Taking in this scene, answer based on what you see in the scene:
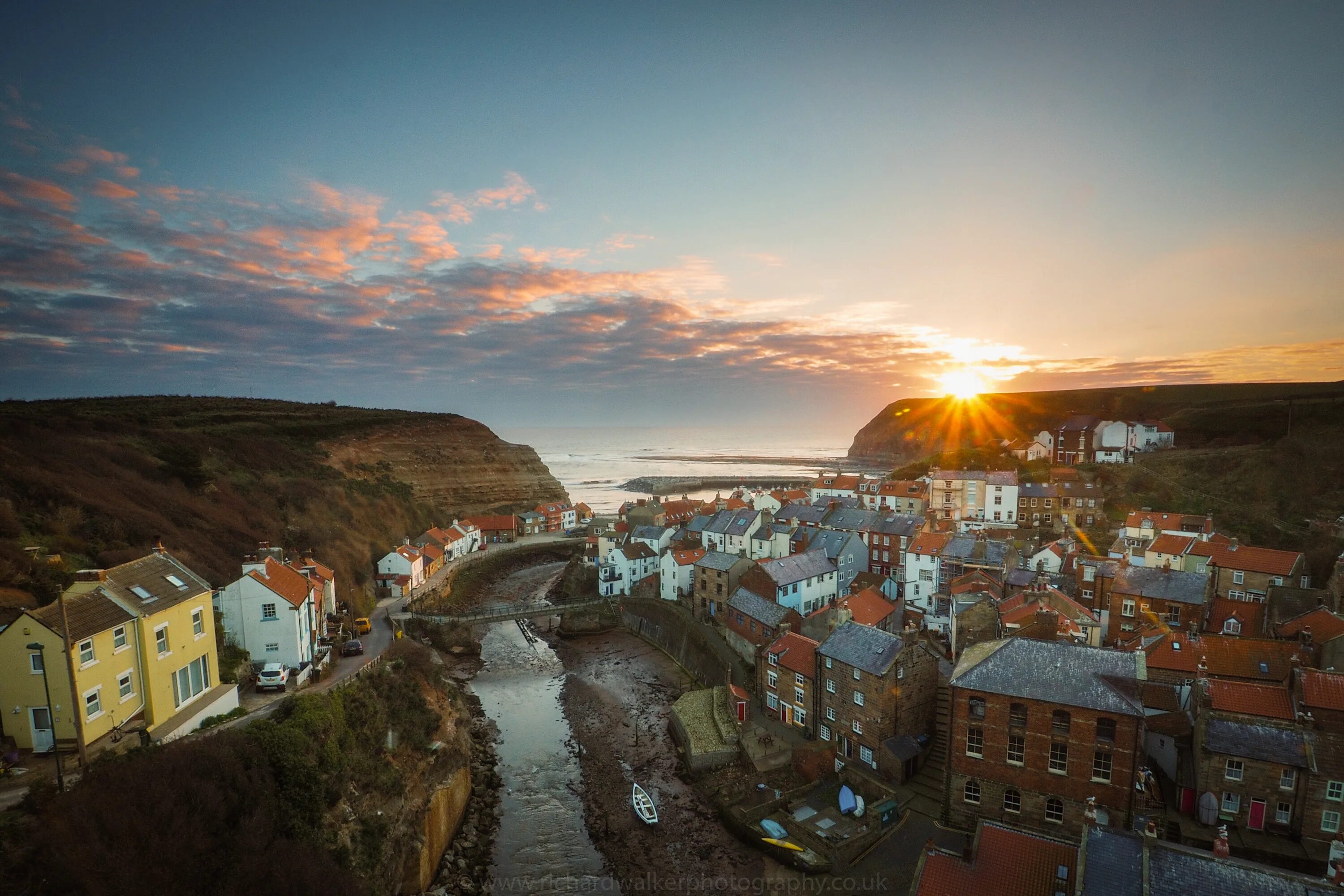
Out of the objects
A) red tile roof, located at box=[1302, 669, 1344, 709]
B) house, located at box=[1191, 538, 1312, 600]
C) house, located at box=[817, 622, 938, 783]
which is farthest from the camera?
house, located at box=[1191, 538, 1312, 600]

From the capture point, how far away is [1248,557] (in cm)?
3522

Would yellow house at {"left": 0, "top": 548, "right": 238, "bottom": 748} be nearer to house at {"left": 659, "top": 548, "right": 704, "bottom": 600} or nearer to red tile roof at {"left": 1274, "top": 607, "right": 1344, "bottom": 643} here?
house at {"left": 659, "top": 548, "right": 704, "bottom": 600}

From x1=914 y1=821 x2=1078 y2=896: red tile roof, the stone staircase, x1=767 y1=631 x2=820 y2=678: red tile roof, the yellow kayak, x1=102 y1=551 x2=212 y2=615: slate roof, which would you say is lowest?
the yellow kayak

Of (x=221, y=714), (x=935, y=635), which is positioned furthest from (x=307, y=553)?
(x=935, y=635)

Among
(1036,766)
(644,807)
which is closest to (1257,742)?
(1036,766)

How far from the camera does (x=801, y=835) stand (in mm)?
21625

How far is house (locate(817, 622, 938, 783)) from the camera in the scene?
79.9 ft

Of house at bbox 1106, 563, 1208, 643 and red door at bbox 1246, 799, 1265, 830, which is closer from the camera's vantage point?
red door at bbox 1246, 799, 1265, 830

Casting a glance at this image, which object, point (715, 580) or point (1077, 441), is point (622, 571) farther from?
point (1077, 441)

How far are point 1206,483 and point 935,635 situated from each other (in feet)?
148

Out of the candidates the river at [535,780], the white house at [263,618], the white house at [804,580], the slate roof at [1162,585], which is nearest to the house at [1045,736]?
the river at [535,780]

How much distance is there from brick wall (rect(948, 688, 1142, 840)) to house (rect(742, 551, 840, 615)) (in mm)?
17454

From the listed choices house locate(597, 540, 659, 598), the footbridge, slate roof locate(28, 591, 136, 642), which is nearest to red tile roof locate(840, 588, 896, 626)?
house locate(597, 540, 659, 598)

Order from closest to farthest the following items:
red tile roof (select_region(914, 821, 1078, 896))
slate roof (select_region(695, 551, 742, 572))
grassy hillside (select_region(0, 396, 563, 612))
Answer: red tile roof (select_region(914, 821, 1078, 896)) < grassy hillside (select_region(0, 396, 563, 612)) < slate roof (select_region(695, 551, 742, 572))
